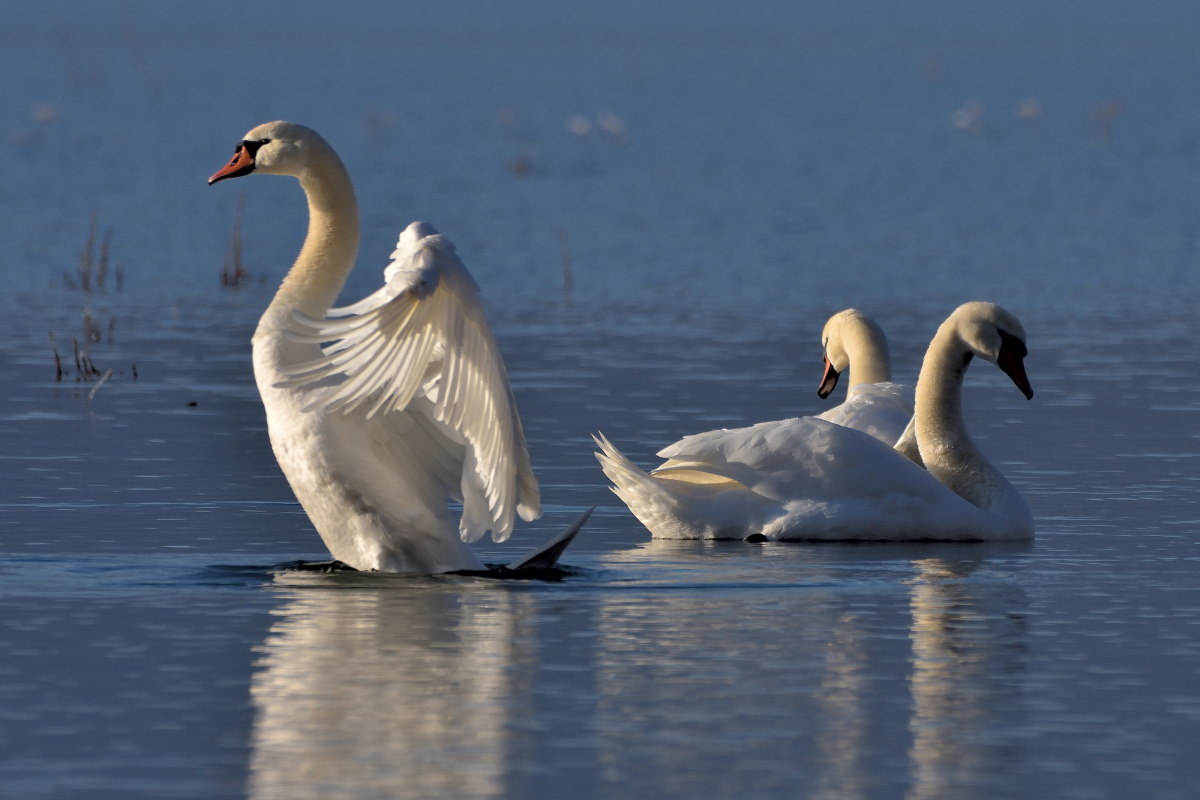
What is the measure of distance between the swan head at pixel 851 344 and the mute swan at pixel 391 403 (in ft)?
13.2

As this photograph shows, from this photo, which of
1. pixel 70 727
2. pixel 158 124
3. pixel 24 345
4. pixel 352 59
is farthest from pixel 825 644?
pixel 352 59

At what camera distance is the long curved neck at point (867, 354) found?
13.0 m

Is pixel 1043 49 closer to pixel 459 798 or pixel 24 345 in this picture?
pixel 24 345

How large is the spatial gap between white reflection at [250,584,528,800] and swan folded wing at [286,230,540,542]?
38cm

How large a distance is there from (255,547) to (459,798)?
400cm

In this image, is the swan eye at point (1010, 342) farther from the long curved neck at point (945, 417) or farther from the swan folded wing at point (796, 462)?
the swan folded wing at point (796, 462)

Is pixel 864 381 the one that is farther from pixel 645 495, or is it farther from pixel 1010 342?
pixel 645 495

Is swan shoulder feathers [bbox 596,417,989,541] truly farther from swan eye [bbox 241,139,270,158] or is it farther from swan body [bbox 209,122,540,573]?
swan eye [bbox 241,139,270,158]

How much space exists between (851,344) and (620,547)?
3.25 m

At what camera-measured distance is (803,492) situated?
420 inches

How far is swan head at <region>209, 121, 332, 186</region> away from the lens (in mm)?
9742

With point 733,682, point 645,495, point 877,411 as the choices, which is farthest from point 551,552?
point 877,411

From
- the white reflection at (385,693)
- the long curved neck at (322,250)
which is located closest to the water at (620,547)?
the white reflection at (385,693)

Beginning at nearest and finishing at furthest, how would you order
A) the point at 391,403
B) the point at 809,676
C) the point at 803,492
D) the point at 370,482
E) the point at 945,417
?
the point at 809,676
the point at 391,403
the point at 370,482
the point at 803,492
the point at 945,417
